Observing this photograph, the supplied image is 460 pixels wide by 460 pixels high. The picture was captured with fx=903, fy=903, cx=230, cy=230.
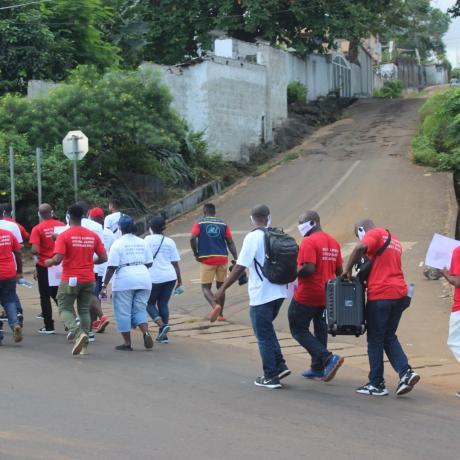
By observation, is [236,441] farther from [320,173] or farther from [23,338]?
[320,173]

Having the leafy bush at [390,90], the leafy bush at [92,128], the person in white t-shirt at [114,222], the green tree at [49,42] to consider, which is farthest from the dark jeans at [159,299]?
the leafy bush at [390,90]

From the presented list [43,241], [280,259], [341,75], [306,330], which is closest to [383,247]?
[280,259]

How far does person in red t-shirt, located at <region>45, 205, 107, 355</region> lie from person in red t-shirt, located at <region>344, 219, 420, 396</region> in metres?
3.72

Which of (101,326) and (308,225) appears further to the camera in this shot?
(101,326)

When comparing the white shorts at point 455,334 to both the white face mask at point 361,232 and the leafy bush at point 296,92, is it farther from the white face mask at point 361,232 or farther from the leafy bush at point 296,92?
the leafy bush at point 296,92

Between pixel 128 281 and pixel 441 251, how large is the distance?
402 cm

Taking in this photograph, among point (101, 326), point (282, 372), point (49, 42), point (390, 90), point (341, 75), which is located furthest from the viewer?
point (390, 90)

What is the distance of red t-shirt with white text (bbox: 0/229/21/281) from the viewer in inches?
466

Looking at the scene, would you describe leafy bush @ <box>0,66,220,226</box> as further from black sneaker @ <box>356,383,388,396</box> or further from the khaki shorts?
black sneaker @ <box>356,383,388,396</box>

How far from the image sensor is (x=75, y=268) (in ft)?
36.3

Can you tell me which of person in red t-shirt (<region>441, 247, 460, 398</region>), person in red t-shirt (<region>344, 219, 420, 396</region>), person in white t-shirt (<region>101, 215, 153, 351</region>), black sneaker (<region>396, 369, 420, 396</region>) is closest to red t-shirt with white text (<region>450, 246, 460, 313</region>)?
person in red t-shirt (<region>441, 247, 460, 398</region>)

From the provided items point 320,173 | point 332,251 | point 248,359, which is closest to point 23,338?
point 248,359

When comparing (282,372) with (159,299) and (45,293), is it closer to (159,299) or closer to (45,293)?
(159,299)

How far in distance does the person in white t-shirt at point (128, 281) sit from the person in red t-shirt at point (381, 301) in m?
3.34
